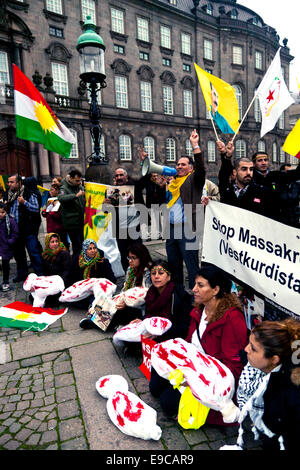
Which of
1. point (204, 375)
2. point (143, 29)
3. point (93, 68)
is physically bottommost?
point (204, 375)

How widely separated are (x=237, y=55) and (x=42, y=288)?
120ft

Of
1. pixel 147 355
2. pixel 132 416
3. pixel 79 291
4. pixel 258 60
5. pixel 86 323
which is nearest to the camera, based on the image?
pixel 132 416

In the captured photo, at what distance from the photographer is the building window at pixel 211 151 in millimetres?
32075

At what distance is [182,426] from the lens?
2.35 meters

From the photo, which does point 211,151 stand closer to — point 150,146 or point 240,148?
point 240,148

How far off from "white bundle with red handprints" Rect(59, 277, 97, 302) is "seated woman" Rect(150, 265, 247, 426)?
209 cm

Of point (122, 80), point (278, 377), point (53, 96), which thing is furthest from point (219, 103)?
point (122, 80)

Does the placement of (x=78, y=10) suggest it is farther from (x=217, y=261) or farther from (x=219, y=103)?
(x=217, y=261)

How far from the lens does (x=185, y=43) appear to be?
29297 mm

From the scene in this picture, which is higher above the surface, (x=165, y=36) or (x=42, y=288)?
(x=165, y=36)

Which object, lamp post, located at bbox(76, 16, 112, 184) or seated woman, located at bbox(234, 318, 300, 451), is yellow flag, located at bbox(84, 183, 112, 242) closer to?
lamp post, located at bbox(76, 16, 112, 184)

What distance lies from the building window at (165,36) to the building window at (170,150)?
26.7 ft

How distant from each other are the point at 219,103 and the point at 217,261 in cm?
277

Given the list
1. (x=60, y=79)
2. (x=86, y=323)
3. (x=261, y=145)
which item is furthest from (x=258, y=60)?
(x=86, y=323)
